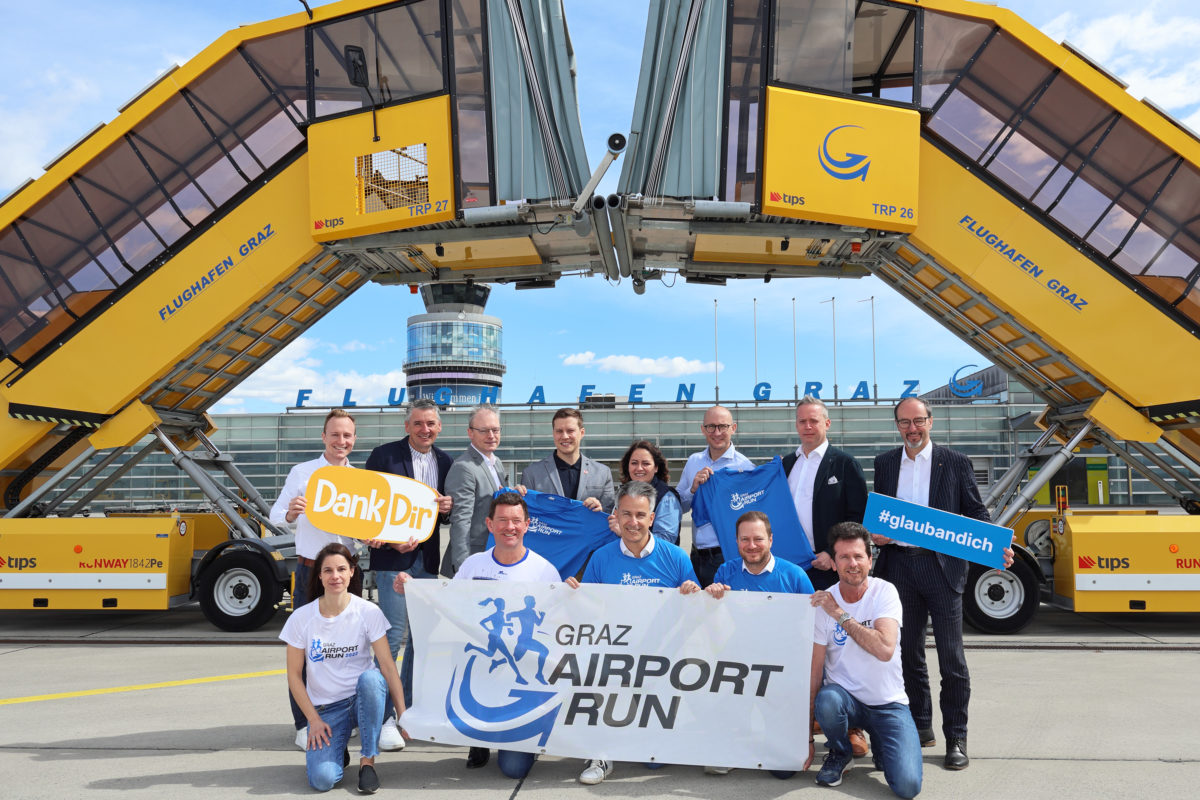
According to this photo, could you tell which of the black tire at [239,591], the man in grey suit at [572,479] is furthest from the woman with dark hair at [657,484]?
the black tire at [239,591]

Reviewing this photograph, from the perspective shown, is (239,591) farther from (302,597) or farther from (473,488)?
(473,488)

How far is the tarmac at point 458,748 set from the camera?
14.1 ft

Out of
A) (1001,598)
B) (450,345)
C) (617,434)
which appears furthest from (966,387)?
(450,345)

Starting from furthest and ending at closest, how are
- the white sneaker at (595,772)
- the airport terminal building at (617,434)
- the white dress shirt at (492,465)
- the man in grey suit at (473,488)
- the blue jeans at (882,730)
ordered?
the airport terminal building at (617,434)
the white dress shirt at (492,465)
the man in grey suit at (473,488)
the white sneaker at (595,772)
the blue jeans at (882,730)

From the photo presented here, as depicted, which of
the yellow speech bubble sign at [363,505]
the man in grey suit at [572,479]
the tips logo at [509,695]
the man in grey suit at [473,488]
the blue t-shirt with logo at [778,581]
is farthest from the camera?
the man in grey suit at [572,479]

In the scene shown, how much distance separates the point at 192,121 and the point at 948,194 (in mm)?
8392

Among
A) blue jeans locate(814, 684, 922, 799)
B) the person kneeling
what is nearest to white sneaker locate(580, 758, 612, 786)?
the person kneeling

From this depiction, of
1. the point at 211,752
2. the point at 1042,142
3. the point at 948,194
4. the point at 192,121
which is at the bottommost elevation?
the point at 211,752

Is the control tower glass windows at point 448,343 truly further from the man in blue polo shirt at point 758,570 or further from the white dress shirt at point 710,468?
the man in blue polo shirt at point 758,570

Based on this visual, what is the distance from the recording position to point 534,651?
15.5 feet

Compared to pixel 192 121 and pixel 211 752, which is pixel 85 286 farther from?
pixel 211 752

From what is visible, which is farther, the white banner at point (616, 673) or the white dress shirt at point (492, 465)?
the white dress shirt at point (492, 465)

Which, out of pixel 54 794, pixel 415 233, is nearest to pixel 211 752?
pixel 54 794

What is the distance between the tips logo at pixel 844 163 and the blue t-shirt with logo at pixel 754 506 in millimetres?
3498
